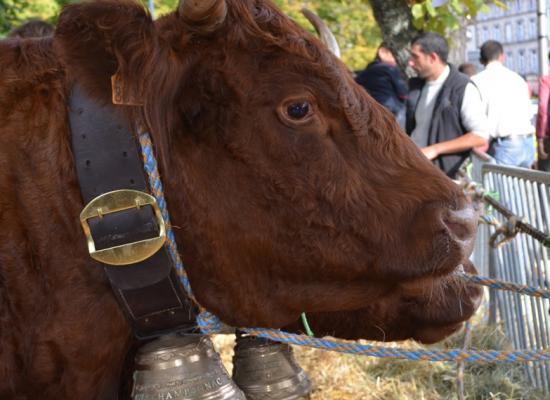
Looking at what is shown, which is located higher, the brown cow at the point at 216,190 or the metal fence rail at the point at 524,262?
the brown cow at the point at 216,190

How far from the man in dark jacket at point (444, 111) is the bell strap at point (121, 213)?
4.40 meters

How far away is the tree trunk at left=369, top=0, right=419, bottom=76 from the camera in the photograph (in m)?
8.01

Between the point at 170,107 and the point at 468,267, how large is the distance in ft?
4.15

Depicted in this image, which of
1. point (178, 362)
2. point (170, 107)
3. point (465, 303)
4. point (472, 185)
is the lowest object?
point (472, 185)

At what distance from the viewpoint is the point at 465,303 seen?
2.62m

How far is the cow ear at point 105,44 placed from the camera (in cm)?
200

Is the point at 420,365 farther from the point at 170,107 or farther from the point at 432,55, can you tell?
the point at 170,107

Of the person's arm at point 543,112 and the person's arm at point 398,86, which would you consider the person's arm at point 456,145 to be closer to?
the person's arm at point 398,86

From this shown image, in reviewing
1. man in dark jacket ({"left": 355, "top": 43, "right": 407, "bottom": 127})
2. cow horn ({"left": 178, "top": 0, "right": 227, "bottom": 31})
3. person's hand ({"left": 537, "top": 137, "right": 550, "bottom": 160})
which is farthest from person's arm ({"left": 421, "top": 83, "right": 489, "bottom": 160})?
cow horn ({"left": 178, "top": 0, "right": 227, "bottom": 31})

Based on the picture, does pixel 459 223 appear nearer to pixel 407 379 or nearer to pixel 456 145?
pixel 407 379

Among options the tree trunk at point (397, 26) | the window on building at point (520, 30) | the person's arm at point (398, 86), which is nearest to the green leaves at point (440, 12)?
the tree trunk at point (397, 26)

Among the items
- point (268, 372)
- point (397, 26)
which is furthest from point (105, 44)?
point (397, 26)

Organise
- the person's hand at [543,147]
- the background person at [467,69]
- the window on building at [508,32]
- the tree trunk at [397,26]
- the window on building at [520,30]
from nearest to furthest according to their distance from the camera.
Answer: the tree trunk at [397,26] < the person's hand at [543,147] < the background person at [467,69] < the window on building at [520,30] < the window on building at [508,32]

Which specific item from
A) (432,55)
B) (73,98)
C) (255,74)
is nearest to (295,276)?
(255,74)
